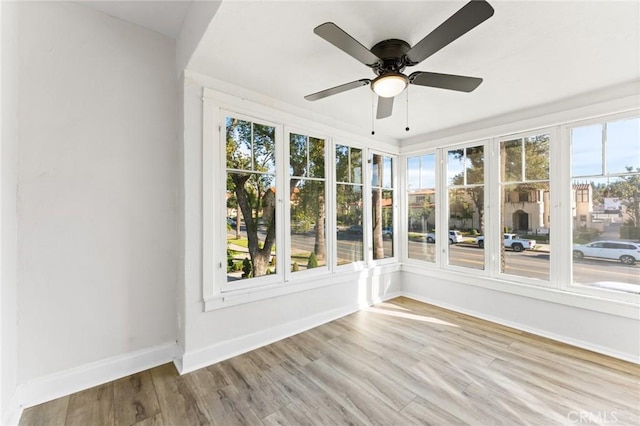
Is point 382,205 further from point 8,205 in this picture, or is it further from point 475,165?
point 8,205

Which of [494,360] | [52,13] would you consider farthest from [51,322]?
[494,360]

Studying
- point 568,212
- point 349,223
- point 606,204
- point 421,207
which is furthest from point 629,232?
point 349,223

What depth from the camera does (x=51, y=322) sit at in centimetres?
199

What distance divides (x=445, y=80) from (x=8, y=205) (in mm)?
3114

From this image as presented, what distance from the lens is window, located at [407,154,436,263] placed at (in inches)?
166

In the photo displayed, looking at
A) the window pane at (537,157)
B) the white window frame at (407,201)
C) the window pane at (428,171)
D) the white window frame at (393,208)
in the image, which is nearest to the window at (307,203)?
the white window frame at (393,208)

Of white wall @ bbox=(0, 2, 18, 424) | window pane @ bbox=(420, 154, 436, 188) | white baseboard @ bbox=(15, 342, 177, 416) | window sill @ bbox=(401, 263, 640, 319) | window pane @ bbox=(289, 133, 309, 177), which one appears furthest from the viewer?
window pane @ bbox=(420, 154, 436, 188)

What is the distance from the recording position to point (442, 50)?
6.75 ft

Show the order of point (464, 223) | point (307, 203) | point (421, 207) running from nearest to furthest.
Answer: point (307, 203), point (464, 223), point (421, 207)

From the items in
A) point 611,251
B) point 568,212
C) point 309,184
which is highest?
point 309,184

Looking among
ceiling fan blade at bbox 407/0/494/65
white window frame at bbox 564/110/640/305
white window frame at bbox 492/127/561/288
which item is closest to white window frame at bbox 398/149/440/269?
white window frame at bbox 492/127/561/288

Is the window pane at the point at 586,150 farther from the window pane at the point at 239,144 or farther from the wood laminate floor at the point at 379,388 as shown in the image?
the window pane at the point at 239,144

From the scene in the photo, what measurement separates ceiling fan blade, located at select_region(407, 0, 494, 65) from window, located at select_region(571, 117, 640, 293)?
2.53 metres

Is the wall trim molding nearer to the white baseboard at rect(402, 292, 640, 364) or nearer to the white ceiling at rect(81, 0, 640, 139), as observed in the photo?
the white baseboard at rect(402, 292, 640, 364)
